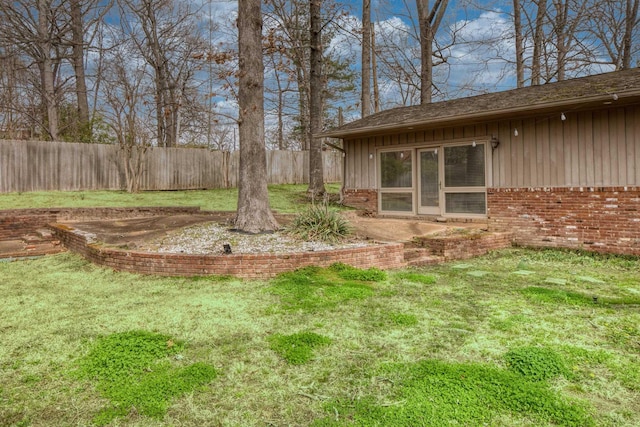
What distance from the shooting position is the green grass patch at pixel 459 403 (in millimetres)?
2000

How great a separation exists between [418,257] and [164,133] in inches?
660

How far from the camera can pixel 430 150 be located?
895 centimetres

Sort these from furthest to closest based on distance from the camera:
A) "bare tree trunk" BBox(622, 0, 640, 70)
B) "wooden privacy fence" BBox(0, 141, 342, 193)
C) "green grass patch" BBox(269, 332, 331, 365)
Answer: "bare tree trunk" BBox(622, 0, 640, 70), "wooden privacy fence" BBox(0, 141, 342, 193), "green grass patch" BBox(269, 332, 331, 365)

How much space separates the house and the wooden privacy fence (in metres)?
7.95

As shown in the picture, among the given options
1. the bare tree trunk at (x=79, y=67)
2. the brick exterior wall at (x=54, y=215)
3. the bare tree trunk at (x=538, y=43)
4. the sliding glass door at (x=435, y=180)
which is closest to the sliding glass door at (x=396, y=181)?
the sliding glass door at (x=435, y=180)

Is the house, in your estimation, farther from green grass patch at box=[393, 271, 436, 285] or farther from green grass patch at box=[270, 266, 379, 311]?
green grass patch at box=[270, 266, 379, 311]

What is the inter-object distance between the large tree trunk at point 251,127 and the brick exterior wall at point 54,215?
14.4 feet

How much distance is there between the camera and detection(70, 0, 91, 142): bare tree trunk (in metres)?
15.2

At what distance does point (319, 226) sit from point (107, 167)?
10747mm

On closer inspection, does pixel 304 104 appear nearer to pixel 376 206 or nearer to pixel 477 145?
pixel 376 206

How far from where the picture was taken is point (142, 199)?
12.4 metres

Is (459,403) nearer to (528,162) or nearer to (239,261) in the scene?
(239,261)

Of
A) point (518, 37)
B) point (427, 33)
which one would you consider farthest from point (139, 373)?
point (518, 37)

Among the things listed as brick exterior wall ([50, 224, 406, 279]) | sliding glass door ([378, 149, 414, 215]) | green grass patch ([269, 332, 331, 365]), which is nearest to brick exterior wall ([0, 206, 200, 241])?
brick exterior wall ([50, 224, 406, 279])
